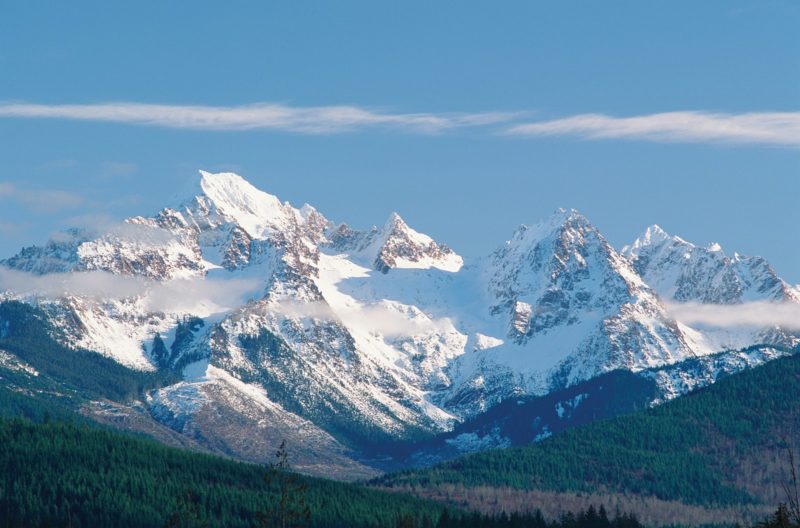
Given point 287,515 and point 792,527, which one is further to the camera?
point 287,515

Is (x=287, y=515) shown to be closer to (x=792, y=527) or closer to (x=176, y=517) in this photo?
(x=176, y=517)

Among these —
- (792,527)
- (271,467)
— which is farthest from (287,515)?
(792,527)

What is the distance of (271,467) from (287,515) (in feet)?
40.6

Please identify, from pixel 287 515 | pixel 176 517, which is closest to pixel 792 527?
pixel 287 515

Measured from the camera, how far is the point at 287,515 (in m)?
178

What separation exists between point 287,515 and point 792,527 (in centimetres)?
4915

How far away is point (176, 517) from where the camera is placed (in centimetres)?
19088

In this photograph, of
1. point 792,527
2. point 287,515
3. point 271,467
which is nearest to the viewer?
point 792,527

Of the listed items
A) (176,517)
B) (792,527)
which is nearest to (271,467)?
(176,517)

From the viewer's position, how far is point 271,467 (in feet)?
621

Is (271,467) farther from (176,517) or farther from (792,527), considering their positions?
(792,527)

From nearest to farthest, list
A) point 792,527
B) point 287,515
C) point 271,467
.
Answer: point 792,527 → point 287,515 → point 271,467

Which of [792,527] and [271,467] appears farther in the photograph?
[271,467]
